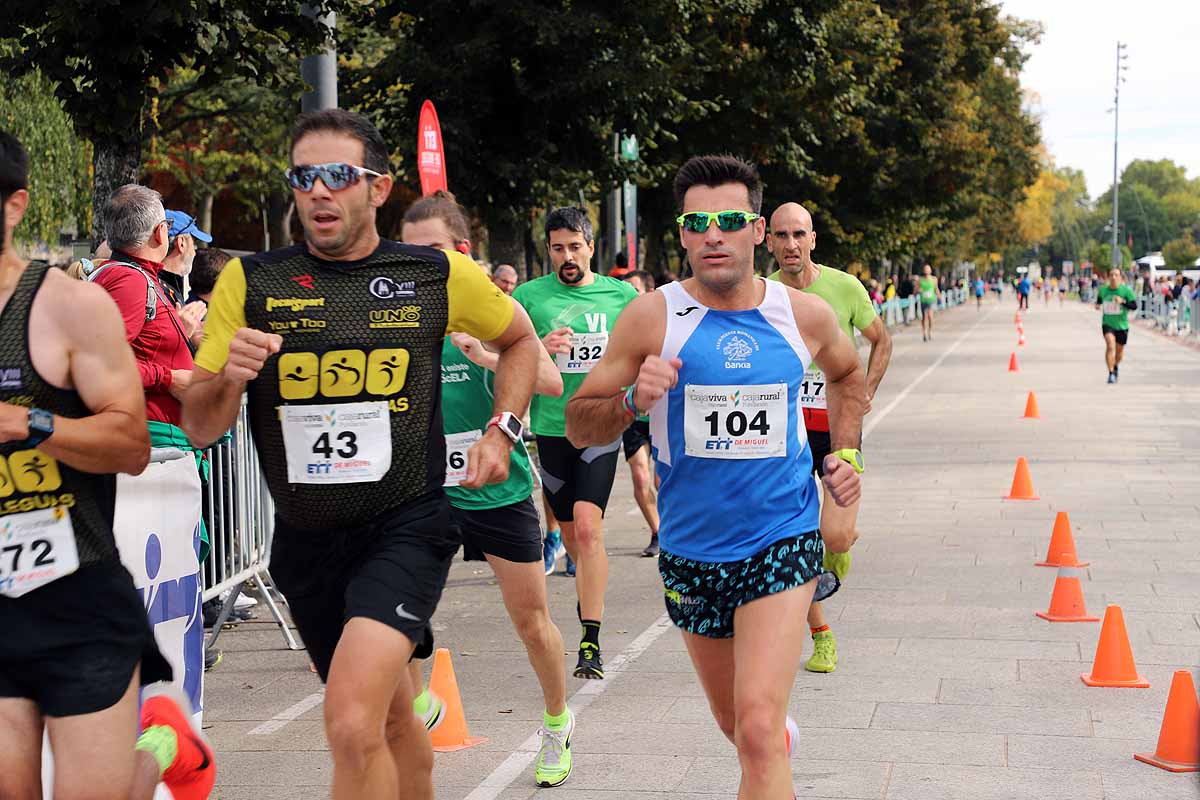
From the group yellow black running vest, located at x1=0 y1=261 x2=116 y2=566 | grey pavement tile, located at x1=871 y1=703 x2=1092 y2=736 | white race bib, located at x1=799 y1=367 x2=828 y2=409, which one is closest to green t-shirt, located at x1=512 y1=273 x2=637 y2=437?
white race bib, located at x1=799 y1=367 x2=828 y2=409

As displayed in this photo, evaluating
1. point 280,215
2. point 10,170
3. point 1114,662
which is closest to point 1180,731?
point 1114,662

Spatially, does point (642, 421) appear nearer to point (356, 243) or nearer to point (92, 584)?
point (356, 243)

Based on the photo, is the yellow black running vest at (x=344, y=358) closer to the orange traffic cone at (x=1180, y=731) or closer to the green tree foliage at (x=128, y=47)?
the orange traffic cone at (x=1180, y=731)

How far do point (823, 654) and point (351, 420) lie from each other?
3.87m

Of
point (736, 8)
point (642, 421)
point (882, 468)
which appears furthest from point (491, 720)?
point (736, 8)

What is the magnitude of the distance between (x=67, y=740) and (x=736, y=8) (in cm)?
1734

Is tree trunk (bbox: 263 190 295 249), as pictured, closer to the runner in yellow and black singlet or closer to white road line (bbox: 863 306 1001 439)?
white road line (bbox: 863 306 1001 439)

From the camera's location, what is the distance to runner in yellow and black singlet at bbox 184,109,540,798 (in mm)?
4012

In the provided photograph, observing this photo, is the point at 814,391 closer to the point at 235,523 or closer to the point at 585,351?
the point at 585,351

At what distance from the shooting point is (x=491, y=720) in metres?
6.71

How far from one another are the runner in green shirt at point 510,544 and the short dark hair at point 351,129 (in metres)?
1.19

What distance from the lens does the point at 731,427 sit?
460cm

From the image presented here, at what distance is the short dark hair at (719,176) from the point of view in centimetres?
479

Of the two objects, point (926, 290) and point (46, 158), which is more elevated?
point (46, 158)
